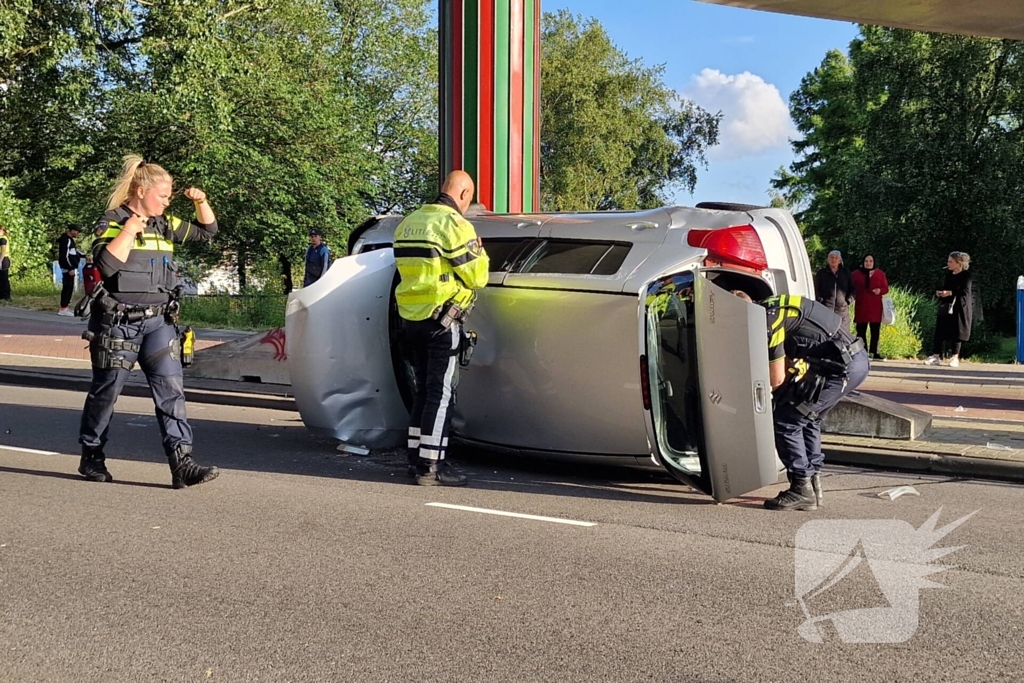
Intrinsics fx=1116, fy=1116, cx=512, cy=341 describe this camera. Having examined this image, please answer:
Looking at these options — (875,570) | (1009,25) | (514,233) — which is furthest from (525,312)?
(1009,25)

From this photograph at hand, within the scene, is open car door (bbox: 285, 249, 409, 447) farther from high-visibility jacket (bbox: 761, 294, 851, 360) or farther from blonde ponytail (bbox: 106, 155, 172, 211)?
high-visibility jacket (bbox: 761, 294, 851, 360)

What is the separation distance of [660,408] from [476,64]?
5523mm

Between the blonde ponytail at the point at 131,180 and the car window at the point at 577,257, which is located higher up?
the blonde ponytail at the point at 131,180

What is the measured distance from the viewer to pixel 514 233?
716 cm

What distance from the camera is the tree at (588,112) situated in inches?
2053

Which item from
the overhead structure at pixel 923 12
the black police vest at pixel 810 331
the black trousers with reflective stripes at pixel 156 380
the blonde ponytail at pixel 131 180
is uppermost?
the overhead structure at pixel 923 12

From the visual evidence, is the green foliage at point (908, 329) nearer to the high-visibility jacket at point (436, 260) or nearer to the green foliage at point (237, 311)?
the green foliage at point (237, 311)

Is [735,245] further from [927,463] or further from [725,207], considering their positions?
[927,463]

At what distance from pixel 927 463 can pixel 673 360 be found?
2232mm

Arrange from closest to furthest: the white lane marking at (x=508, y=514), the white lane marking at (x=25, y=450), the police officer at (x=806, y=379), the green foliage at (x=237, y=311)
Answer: the white lane marking at (x=508, y=514)
the police officer at (x=806, y=379)
the white lane marking at (x=25, y=450)
the green foliage at (x=237, y=311)

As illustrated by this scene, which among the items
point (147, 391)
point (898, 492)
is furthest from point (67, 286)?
point (898, 492)

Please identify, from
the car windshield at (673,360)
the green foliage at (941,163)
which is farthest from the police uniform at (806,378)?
the green foliage at (941,163)

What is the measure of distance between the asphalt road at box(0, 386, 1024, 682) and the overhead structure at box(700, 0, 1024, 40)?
19.1 feet

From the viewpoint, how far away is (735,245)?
629 cm
